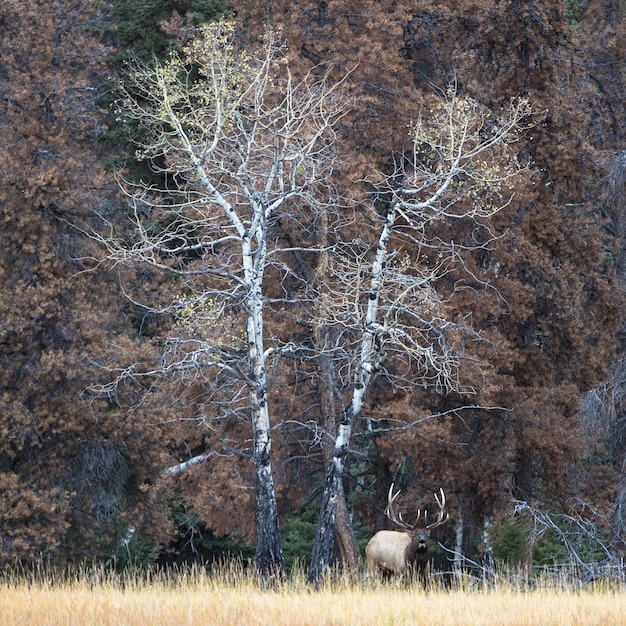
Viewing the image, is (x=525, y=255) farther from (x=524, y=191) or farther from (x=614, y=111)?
(x=614, y=111)

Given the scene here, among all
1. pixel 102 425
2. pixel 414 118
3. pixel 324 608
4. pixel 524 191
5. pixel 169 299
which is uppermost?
pixel 414 118

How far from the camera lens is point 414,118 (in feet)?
77.6

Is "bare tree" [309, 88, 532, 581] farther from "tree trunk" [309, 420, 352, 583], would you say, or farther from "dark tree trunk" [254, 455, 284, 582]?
"dark tree trunk" [254, 455, 284, 582]

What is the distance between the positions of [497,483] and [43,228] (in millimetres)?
10005

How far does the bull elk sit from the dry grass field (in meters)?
3.24

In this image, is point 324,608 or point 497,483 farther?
point 497,483

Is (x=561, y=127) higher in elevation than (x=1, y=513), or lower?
higher

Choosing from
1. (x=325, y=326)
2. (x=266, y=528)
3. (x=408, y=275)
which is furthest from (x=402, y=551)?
(x=325, y=326)

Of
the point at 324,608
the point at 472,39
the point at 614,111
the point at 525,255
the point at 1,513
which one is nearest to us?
the point at 324,608

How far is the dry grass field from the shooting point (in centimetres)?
1039

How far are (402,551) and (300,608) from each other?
540 centimetres

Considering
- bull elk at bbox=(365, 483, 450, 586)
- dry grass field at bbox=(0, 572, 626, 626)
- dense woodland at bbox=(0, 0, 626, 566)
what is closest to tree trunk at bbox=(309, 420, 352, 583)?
bull elk at bbox=(365, 483, 450, 586)

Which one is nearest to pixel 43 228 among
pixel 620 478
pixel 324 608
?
pixel 620 478

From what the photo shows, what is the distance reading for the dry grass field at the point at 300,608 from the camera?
10391mm
